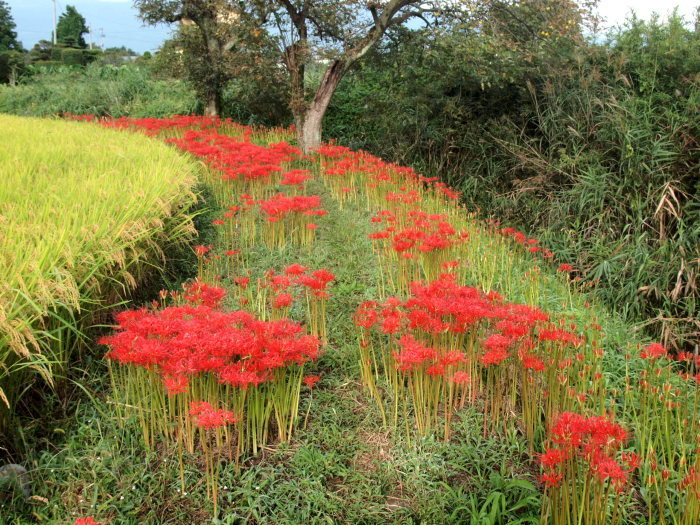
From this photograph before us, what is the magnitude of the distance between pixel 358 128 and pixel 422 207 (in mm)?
6328

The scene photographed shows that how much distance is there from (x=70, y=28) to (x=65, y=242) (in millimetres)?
55214

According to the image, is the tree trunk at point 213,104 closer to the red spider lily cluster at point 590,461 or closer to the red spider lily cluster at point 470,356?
the red spider lily cluster at point 470,356

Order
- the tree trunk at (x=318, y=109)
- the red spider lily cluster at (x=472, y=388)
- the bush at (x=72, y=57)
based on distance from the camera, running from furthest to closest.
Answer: the bush at (x=72, y=57) < the tree trunk at (x=318, y=109) < the red spider lily cluster at (x=472, y=388)

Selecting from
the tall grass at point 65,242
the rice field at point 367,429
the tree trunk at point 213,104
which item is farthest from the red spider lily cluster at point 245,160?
the tree trunk at point 213,104

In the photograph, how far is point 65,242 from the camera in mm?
3049

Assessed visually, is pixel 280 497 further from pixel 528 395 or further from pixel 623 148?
pixel 623 148

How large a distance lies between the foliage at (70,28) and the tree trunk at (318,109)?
155 ft

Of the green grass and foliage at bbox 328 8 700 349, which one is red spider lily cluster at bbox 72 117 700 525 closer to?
the green grass

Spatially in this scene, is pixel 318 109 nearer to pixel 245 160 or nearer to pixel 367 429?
pixel 245 160

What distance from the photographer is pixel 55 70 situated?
2183cm

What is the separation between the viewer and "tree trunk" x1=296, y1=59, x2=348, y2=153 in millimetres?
9133

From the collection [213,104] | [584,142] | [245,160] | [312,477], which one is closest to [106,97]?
[213,104]

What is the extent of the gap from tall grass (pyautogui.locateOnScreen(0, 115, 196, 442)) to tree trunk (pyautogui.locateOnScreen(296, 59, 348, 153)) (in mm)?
3850

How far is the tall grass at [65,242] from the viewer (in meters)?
2.65
